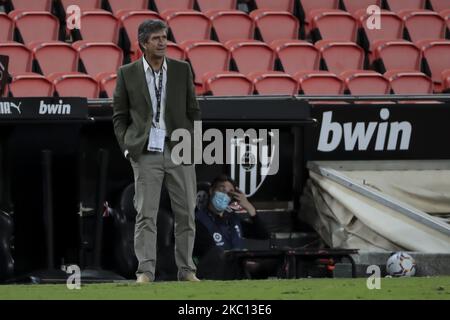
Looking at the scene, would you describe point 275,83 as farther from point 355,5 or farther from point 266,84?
Result: point 355,5

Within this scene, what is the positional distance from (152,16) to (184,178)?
17.5 ft

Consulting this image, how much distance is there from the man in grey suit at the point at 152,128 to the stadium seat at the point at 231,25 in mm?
5628

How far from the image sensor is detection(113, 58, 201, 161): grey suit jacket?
9.64 metres

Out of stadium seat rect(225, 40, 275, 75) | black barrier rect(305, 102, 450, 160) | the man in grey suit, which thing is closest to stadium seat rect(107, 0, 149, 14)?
stadium seat rect(225, 40, 275, 75)

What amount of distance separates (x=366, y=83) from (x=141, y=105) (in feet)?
17.7

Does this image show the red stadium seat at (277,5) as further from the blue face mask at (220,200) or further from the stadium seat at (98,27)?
the blue face mask at (220,200)

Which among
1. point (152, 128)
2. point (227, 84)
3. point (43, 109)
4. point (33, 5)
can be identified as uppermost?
point (33, 5)

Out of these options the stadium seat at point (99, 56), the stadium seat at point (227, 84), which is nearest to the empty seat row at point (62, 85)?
the stadium seat at point (99, 56)

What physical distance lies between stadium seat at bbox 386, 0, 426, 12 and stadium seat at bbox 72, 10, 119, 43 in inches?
151

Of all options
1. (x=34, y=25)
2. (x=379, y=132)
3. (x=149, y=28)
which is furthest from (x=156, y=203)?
(x=34, y=25)

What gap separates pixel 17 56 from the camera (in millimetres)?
13820

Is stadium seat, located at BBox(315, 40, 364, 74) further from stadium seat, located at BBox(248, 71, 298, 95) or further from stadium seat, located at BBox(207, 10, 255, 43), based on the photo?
stadium seat, located at BBox(248, 71, 298, 95)

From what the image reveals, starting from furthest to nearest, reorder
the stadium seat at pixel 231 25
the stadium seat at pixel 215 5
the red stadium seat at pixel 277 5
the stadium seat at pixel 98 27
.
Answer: the red stadium seat at pixel 277 5, the stadium seat at pixel 215 5, the stadium seat at pixel 231 25, the stadium seat at pixel 98 27

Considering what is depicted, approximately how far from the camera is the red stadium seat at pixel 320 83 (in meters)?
14.3
